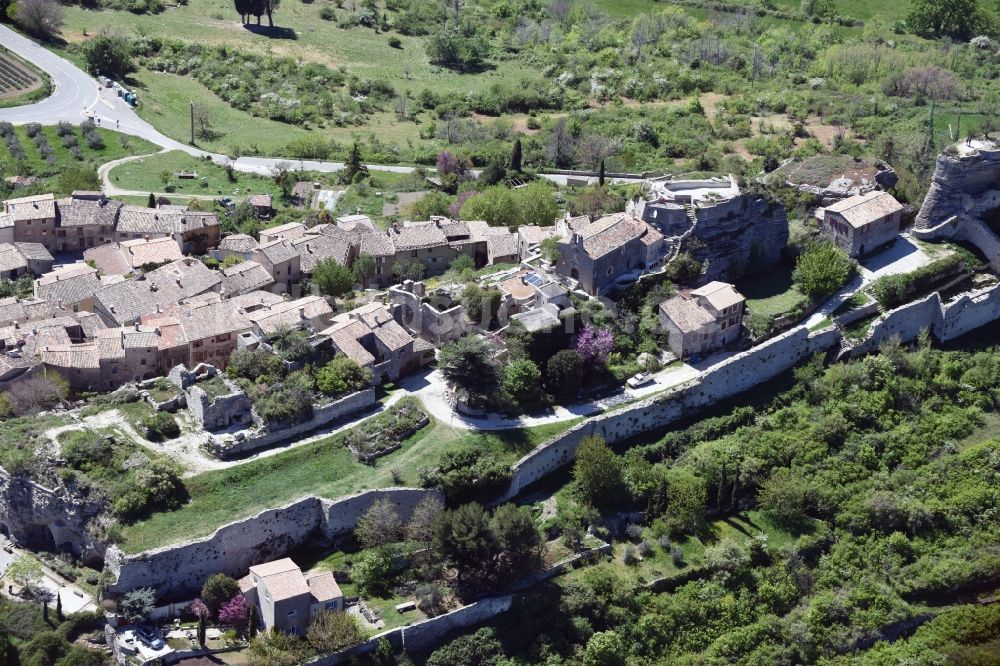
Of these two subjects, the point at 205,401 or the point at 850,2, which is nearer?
the point at 205,401

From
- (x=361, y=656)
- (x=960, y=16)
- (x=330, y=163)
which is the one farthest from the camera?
(x=960, y=16)

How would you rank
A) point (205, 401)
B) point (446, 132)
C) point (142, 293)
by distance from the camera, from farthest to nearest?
point (446, 132)
point (142, 293)
point (205, 401)

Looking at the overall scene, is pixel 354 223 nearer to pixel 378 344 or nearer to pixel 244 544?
pixel 378 344

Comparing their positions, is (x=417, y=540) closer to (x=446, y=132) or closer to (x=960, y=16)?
(x=446, y=132)

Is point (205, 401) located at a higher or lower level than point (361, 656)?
higher

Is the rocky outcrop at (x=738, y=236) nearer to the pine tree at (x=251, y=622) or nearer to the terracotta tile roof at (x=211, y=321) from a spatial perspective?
the terracotta tile roof at (x=211, y=321)

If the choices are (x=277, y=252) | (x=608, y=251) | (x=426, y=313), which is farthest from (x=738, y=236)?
(x=277, y=252)

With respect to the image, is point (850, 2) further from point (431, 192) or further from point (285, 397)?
point (285, 397)

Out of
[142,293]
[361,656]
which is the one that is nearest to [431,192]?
[142,293]
